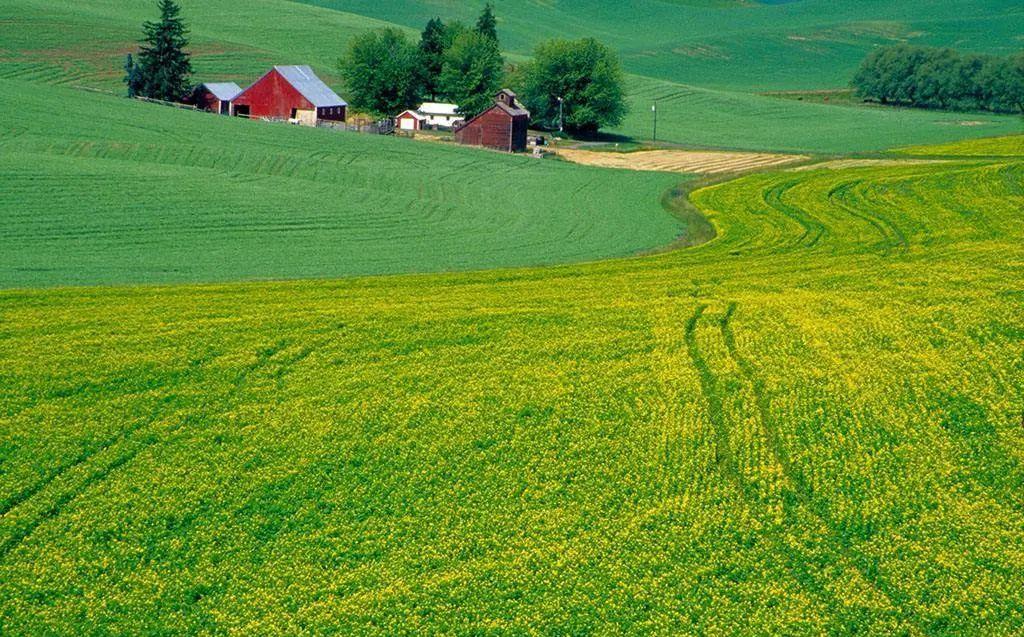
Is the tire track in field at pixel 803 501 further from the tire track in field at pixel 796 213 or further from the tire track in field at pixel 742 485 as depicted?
the tire track in field at pixel 796 213

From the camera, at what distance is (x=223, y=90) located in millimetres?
114625

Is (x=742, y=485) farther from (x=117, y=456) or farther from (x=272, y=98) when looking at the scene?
(x=272, y=98)

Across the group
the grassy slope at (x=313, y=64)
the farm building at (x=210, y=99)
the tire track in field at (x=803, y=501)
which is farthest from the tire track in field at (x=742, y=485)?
the farm building at (x=210, y=99)

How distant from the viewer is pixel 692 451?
27.9m

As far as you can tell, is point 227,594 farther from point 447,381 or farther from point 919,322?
point 919,322

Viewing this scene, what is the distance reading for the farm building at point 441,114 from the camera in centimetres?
12150

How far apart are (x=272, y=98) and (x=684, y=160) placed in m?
43.1

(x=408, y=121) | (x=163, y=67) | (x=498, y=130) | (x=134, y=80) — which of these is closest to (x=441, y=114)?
(x=408, y=121)

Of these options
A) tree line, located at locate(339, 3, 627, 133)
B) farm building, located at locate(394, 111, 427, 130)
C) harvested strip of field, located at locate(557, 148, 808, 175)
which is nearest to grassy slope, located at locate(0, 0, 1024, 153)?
tree line, located at locate(339, 3, 627, 133)

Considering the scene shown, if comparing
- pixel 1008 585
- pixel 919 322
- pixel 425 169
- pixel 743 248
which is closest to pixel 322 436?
pixel 1008 585

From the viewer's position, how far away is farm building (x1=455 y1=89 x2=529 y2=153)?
102875 millimetres

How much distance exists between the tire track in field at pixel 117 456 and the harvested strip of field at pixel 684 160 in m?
61.3

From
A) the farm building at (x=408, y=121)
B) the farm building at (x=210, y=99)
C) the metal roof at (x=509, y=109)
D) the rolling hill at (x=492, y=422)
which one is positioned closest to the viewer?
the rolling hill at (x=492, y=422)

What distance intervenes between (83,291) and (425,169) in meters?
43.1
